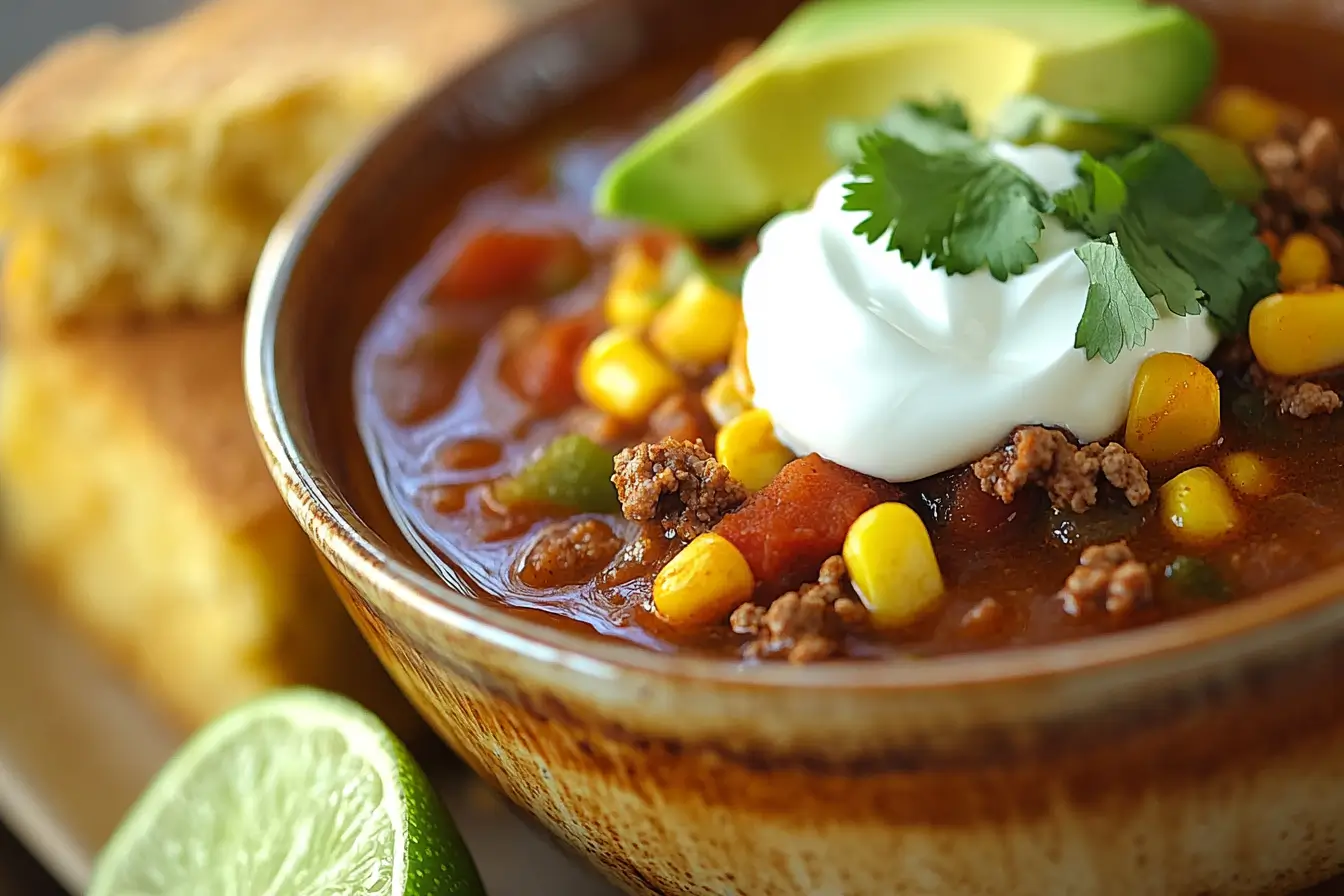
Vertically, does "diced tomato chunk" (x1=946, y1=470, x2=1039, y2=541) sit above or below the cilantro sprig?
below

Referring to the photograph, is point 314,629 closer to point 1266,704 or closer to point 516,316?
point 516,316

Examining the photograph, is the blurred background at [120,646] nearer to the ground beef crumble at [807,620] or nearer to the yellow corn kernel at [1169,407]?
the ground beef crumble at [807,620]

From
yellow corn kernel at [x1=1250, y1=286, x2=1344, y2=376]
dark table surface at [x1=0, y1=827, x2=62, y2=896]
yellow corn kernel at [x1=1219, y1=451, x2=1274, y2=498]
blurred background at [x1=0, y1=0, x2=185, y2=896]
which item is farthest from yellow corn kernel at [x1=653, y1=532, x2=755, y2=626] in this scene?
blurred background at [x1=0, y1=0, x2=185, y2=896]

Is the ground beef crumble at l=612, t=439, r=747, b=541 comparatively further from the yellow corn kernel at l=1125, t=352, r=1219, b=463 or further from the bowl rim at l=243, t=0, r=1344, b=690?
the yellow corn kernel at l=1125, t=352, r=1219, b=463

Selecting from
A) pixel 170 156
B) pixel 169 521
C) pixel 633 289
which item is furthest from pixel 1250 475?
pixel 170 156

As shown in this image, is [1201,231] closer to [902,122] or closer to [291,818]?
[902,122]

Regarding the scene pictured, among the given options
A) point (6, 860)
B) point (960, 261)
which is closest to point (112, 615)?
point (6, 860)

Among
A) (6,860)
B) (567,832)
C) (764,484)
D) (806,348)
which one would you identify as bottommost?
(6,860)
